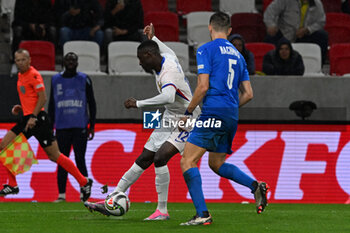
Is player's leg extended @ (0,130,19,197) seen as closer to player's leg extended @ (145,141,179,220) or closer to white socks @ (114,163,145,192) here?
white socks @ (114,163,145,192)

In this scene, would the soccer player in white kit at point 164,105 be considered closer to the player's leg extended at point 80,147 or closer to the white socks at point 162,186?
the white socks at point 162,186

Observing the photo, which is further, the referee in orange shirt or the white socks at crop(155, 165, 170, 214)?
the referee in orange shirt

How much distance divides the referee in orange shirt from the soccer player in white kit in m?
2.74

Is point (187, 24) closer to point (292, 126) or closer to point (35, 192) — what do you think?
Result: point (292, 126)

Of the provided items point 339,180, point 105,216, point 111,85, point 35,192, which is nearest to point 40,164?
point 35,192

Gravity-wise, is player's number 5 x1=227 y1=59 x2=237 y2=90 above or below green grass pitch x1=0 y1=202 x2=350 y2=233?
above

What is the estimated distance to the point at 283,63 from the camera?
13.6 metres

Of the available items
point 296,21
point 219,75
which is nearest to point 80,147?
point 219,75

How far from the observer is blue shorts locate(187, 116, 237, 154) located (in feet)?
23.3

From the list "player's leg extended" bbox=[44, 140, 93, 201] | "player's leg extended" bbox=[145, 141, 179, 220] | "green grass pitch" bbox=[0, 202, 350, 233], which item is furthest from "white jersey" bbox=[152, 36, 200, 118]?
"player's leg extended" bbox=[44, 140, 93, 201]

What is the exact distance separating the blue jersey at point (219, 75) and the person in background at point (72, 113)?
4343mm

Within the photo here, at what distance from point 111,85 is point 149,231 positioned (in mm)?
6534

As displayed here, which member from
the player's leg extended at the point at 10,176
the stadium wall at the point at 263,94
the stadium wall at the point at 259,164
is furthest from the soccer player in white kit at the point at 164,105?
the stadium wall at the point at 263,94

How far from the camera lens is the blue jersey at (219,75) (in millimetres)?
7121
